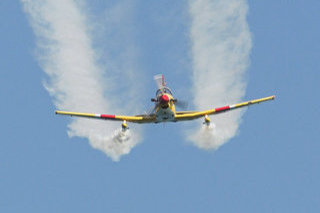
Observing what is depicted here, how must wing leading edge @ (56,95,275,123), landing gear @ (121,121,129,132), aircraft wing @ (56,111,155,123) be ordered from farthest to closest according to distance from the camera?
wing leading edge @ (56,95,275,123) < aircraft wing @ (56,111,155,123) < landing gear @ (121,121,129,132)

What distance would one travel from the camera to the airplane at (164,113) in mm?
104562

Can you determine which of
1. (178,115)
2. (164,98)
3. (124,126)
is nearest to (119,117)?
(124,126)

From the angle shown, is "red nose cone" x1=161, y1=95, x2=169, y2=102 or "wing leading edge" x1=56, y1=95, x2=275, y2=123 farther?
"wing leading edge" x1=56, y1=95, x2=275, y2=123

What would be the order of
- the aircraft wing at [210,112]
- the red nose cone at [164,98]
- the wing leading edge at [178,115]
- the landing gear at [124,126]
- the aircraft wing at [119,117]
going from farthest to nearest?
the aircraft wing at [210,112] → the wing leading edge at [178,115] → the aircraft wing at [119,117] → the landing gear at [124,126] → the red nose cone at [164,98]

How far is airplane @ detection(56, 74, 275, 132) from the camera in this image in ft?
343

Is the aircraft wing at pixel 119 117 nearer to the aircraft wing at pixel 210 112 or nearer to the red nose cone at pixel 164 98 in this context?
the aircraft wing at pixel 210 112

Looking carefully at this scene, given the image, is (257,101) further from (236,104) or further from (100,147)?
(100,147)

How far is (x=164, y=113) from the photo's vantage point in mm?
104688

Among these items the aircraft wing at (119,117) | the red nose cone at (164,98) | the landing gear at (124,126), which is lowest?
the landing gear at (124,126)

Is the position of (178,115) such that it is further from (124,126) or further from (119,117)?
(119,117)

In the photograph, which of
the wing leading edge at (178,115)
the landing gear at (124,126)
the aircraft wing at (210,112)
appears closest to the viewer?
the landing gear at (124,126)

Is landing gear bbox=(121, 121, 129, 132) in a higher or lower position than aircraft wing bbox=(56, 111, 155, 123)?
lower

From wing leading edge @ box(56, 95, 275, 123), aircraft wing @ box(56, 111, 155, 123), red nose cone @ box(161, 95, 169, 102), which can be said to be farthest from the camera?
wing leading edge @ box(56, 95, 275, 123)

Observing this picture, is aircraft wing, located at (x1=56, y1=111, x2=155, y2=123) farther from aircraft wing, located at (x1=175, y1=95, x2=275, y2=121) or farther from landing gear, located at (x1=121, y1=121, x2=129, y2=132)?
aircraft wing, located at (x1=175, y1=95, x2=275, y2=121)
